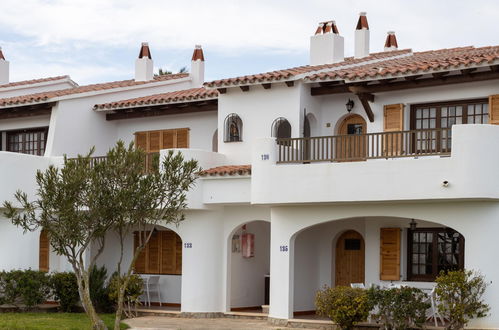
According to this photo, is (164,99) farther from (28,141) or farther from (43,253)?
(43,253)

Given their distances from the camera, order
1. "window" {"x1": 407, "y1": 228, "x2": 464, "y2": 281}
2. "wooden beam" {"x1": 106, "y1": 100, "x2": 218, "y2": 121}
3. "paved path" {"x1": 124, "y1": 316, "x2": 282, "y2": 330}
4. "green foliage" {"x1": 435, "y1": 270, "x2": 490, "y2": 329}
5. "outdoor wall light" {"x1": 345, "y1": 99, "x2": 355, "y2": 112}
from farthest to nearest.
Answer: "wooden beam" {"x1": 106, "y1": 100, "x2": 218, "y2": 121}
"outdoor wall light" {"x1": 345, "y1": 99, "x2": 355, "y2": 112}
"window" {"x1": 407, "y1": 228, "x2": 464, "y2": 281}
"paved path" {"x1": 124, "y1": 316, "x2": 282, "y2": 330}
"green foliage" {"x1": 435, "y1": 270, "x2": 490, "y2": 329}

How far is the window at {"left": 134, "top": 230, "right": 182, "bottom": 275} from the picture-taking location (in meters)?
27.9

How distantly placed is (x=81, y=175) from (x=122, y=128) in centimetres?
1102

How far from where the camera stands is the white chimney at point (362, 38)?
28.3m

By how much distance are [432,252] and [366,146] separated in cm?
341

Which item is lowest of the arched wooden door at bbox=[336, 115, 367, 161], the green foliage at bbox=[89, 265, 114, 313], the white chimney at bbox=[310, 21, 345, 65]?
the green foliage at bbox=[89, 265, 114, 313]

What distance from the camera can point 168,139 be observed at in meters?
28.3

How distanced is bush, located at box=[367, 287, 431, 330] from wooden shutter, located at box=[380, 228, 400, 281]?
2749 millimetres

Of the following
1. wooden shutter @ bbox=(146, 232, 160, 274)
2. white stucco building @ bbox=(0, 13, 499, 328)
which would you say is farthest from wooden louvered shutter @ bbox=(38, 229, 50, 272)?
wooden shutter @ bbox=(146, 232, 160, 274)

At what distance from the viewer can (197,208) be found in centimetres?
2458

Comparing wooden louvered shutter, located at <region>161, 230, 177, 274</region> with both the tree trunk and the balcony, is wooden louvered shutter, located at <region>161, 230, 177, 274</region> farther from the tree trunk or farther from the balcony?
the tree trunk

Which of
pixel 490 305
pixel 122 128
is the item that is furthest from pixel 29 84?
pixel 490 305

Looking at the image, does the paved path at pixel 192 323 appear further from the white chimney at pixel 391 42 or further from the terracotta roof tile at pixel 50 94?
the white chimney at pixel 391 42

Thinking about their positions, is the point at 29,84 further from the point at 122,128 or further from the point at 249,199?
the point at 249,199
